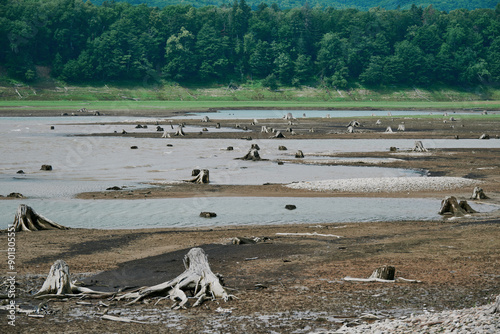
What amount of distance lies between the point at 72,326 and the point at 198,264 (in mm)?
3069

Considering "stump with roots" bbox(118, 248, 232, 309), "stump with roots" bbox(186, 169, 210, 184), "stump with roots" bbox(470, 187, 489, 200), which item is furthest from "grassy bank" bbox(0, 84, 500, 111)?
"stump with roots" bbox(118, 248, 232, 309)

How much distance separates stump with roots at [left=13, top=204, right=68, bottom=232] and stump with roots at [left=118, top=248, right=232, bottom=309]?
31.5 feet

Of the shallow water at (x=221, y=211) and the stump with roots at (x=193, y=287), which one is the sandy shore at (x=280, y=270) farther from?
the shallow water at (x=221, y=211)

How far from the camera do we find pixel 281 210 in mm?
Result: 27219

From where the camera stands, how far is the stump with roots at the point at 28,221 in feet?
72.0

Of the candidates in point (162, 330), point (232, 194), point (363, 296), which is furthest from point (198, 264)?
point (232, 194)

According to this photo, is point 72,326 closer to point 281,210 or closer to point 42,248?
point 42,248

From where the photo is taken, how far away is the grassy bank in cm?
15275

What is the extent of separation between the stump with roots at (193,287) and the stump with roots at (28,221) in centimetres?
Answer: 960

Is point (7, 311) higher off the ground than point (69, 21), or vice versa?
point (69, 21)

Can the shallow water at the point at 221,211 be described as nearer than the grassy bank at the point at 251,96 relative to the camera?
Yes

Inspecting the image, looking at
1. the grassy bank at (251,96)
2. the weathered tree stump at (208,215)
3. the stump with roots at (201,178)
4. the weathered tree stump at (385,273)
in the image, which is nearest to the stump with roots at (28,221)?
the weathered tree stump at (208,215)

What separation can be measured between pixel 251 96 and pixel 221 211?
493 feet

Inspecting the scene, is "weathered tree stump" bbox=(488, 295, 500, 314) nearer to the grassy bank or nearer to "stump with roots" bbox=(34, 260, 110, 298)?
"stump with roots" bbox=(34, 260, 110, 298)
